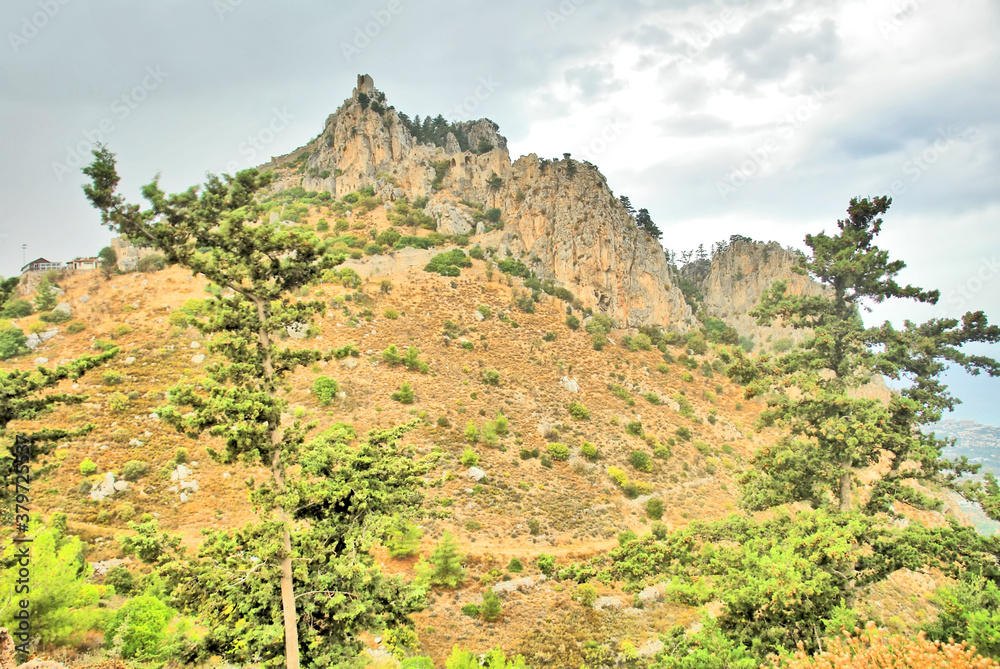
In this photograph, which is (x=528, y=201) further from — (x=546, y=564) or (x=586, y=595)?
(x=586, y=595)

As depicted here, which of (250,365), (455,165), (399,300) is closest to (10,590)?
(250,365)

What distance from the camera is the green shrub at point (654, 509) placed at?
2886 centimetres

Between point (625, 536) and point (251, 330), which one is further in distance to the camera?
point (625, 536)

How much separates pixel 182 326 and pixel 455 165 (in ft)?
141

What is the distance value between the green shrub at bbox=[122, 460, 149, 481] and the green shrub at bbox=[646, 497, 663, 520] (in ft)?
88.3

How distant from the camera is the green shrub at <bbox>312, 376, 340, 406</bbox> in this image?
31031 mm

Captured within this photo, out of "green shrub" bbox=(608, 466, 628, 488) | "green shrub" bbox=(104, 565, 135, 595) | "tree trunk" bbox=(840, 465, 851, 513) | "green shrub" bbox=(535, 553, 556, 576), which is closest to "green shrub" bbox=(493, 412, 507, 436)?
"green shrub" bbox=(608, 466, 628, 488)

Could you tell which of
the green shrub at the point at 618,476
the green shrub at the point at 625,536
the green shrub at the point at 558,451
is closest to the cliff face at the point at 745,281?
the green shrub at the point at 618,476

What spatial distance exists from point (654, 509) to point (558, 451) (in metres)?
6.75

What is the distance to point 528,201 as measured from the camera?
57.5 metres

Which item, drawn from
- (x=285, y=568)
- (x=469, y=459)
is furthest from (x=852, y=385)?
(x=469, y=459)

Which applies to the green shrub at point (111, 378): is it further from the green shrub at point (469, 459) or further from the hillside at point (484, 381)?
the green shrub at point (469, 459)

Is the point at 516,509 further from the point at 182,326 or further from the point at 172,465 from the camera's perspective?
the point at 182,326

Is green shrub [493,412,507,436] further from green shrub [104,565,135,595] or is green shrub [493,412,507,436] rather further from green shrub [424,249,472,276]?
green shrub [424,249,472,276]
